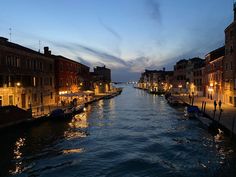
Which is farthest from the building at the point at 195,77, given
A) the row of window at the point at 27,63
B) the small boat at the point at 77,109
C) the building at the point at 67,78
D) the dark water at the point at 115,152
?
the dark water at the point at 115,152

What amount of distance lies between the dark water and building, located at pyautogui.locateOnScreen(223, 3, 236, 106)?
1667cm

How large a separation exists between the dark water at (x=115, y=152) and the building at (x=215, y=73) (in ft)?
89.1

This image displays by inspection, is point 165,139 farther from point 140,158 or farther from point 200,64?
point 200,64

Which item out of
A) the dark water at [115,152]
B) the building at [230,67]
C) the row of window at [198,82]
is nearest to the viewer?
the dark water at [115,152]

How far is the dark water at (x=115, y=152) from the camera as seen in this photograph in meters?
21.3

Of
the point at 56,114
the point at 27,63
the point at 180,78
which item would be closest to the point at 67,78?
the point at 27,63

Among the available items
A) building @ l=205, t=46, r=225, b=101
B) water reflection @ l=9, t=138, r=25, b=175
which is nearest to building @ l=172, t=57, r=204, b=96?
building @ l=205, t=46, r=225, b=101

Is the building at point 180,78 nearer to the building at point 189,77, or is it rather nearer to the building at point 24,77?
the building at point 189,77

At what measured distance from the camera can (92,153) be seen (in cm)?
2589

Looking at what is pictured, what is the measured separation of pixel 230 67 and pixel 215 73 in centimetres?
1550

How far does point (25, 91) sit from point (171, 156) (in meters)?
31.2

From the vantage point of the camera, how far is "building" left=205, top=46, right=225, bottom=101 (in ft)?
207

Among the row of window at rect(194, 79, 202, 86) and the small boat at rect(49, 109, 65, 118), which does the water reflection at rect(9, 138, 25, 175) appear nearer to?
the small boat at rect(49, 109, 65, 118)

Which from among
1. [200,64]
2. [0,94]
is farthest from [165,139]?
[200,64]
